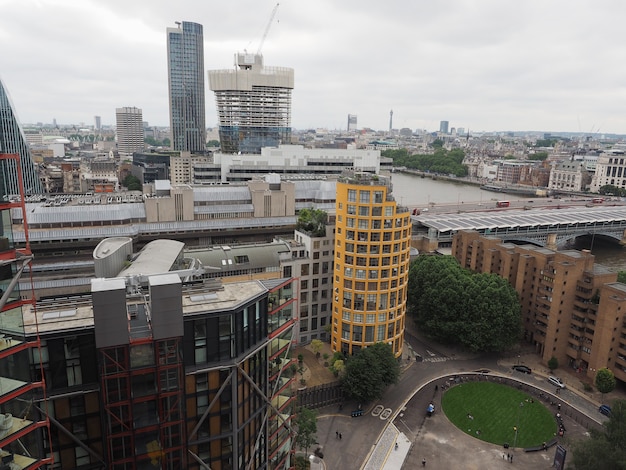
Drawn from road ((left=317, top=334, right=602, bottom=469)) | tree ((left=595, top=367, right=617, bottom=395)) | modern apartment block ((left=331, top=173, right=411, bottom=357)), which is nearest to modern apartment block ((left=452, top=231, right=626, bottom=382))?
tree ((left=595, top=367, right=617, bottom=395))

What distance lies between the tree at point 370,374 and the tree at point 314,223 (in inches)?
465

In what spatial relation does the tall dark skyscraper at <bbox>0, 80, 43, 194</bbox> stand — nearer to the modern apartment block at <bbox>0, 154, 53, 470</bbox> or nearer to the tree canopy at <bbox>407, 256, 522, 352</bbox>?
the tree canopy at <bbox>407, 256, 522, 352</bbox>

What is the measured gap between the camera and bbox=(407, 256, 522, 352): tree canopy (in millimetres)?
44062

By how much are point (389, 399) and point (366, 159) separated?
7463 centimetres

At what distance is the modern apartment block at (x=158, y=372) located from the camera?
1630cm

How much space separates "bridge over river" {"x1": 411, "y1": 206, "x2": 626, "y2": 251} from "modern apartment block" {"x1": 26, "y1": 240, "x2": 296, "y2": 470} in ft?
184

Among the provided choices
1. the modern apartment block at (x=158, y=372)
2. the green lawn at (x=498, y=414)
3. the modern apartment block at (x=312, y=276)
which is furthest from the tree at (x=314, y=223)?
the modern apartment block at (x=158, y=372)

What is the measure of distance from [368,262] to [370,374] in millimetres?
9431

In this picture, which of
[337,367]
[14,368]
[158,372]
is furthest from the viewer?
[337,367]

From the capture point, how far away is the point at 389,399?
129ft

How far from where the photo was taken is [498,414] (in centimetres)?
3728

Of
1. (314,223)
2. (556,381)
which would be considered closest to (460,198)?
(556,381)

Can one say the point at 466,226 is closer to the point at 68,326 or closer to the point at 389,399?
the point at 389,399

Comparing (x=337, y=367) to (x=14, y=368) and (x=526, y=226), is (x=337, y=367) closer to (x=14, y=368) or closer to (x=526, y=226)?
(x=14, y=368)
